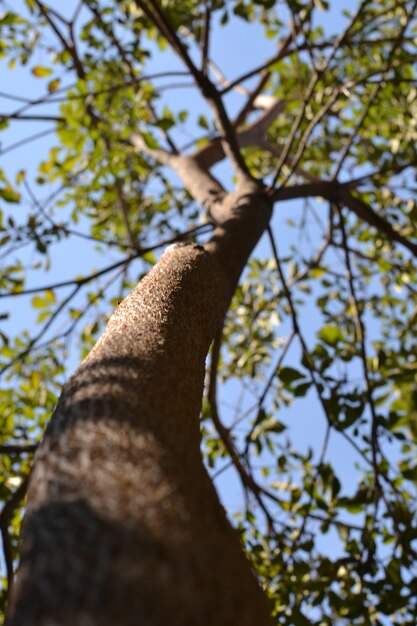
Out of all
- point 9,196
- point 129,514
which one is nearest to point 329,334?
point 9,196

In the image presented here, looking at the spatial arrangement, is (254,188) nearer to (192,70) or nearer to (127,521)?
(192,70)

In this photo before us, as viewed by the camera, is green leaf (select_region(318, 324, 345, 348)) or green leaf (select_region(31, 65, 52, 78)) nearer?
green leaf (select_region(318, 324, 345, 348))

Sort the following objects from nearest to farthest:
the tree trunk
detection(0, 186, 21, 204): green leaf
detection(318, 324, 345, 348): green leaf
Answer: the tree trunk < detection(318, 324, 345, 348): green leaf < detection(0, 186, 21, 204): green leaf

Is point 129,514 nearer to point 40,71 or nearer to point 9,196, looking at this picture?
point 9,196

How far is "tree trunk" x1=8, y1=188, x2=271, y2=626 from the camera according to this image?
22.7 inches

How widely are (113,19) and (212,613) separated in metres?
4.51

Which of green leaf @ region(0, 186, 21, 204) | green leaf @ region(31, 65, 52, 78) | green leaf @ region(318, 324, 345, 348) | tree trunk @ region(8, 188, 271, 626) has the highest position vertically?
green leaf @ region(31, 65, 52, 78)

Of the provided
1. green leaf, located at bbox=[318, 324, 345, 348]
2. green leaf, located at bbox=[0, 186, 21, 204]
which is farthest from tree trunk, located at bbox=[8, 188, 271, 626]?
green leaf, located at bbox=[0, 186, 21, 204]

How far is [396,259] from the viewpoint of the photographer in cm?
539

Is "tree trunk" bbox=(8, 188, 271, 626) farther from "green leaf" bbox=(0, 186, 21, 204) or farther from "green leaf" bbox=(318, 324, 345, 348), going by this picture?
"green leaf" bbox=(0, 186, 21, 204)

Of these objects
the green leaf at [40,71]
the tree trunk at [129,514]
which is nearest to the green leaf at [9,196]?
the green leaf at [40,71]

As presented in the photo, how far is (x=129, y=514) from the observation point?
0.66 metres

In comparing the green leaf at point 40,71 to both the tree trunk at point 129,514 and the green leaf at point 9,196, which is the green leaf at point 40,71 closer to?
the green leaf at point 9,196

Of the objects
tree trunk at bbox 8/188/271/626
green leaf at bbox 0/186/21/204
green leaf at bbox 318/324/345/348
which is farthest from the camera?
green leaf at bbox 0/186/21/204
